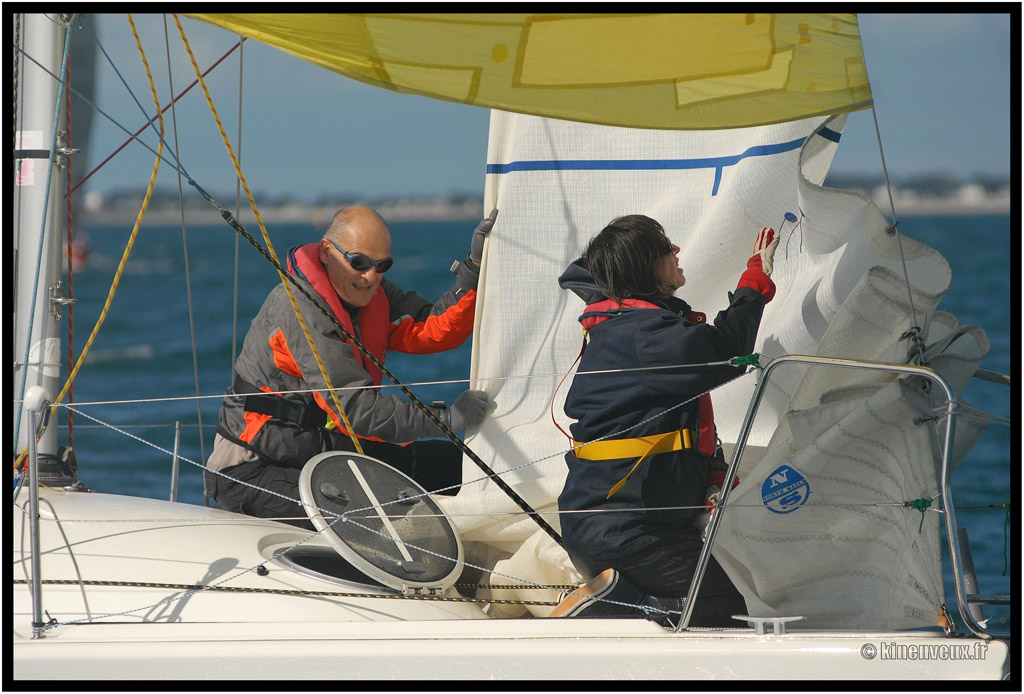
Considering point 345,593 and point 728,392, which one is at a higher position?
point 728,392

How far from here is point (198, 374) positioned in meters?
12.1

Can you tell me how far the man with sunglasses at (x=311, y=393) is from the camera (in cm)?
263

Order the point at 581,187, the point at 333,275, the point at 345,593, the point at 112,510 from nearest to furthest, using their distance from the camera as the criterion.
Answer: the point at 345,593, the point at 112,510, the point at 333,275, the point at 581,187

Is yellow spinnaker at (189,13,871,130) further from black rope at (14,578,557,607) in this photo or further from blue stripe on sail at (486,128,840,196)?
black rope at (14,578,557,607)

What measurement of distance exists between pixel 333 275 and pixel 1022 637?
1.79m

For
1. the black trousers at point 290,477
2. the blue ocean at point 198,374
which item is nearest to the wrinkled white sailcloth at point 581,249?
the black trousers at point 290,477

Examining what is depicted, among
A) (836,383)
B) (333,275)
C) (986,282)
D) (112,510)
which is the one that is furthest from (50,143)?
(986,282)

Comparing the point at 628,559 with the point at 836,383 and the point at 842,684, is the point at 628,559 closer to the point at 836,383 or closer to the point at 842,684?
the point at 842,684

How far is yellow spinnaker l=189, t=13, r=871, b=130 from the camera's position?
6.70 feet

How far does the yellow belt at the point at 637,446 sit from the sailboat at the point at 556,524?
0.11 m

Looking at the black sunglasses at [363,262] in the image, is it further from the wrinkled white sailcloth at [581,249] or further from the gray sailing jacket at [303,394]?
the wrinkled white sailcloth at [581,249]

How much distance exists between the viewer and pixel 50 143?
2.81 meters

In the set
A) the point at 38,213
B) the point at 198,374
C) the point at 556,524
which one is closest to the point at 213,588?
the point at 556,524

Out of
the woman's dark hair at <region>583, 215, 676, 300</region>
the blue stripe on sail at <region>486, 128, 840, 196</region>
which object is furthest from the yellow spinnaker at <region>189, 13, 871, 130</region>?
the blue stripe on sail at <region>486, 128, 840, 196</region>
